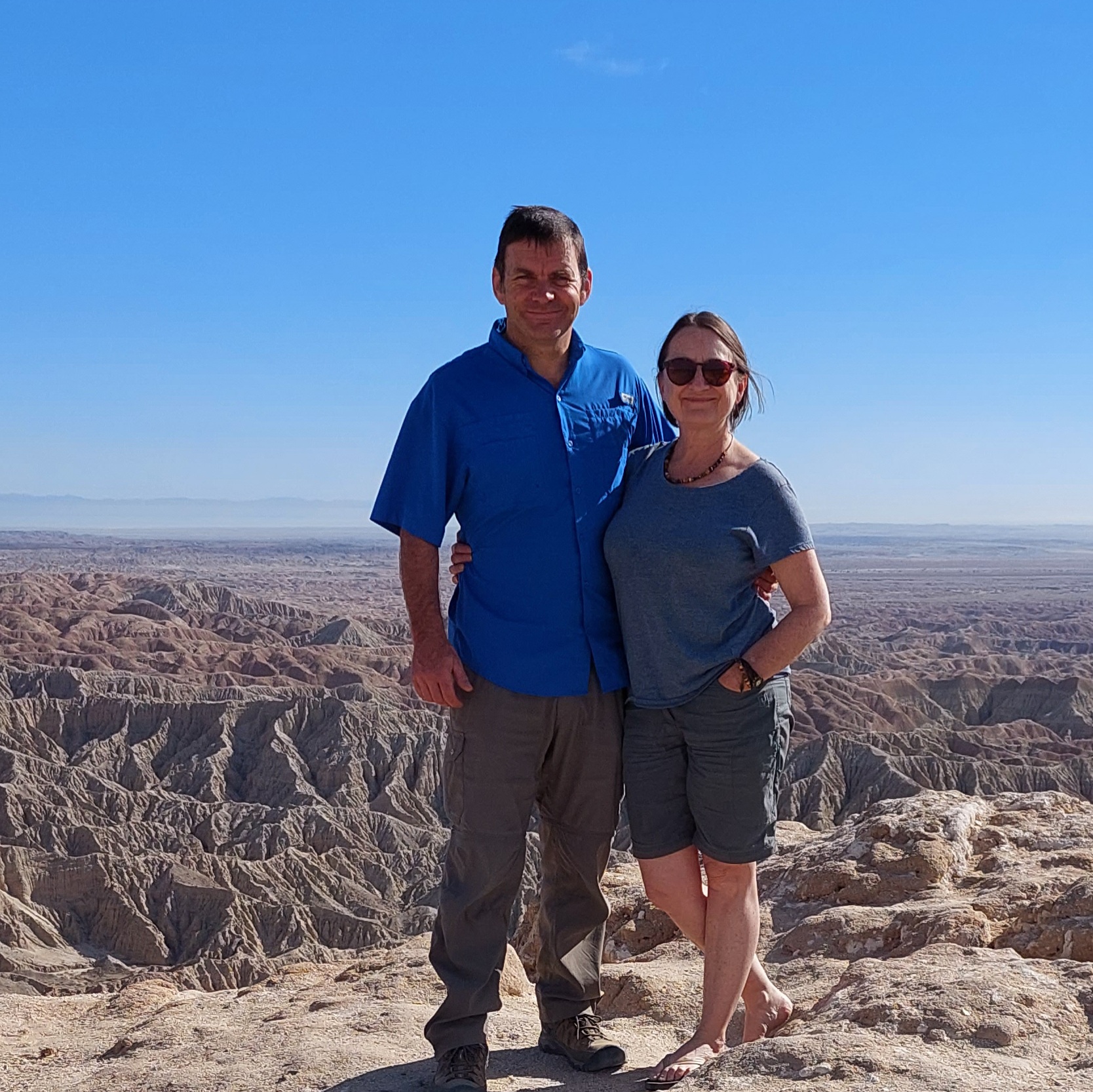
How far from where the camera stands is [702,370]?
374 cm

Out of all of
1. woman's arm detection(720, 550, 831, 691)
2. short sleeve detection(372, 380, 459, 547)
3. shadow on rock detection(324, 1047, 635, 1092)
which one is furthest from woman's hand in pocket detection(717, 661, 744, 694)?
shadow on rock detection(324, 1047, 635, 1092)

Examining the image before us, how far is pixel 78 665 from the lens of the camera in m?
59.5

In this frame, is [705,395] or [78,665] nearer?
[705,395]

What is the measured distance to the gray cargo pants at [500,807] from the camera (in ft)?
12.8

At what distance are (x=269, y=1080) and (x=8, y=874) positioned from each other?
3324cm

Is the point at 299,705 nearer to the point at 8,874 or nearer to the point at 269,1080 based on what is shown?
the point at 8,874

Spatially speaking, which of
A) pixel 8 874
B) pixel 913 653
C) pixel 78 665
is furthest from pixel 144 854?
pixel 913 653

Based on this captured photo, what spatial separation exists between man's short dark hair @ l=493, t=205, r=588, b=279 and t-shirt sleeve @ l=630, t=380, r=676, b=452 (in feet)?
1.86

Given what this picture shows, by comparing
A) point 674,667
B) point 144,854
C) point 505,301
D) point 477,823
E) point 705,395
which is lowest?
point 144,854

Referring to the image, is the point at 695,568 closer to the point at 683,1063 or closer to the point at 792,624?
the point at 792,624

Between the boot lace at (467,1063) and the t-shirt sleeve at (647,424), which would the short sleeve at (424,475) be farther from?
the boot lace at (467,1063)

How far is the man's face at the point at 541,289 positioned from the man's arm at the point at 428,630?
761 mm

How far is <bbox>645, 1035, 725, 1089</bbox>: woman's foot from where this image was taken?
375 centimetres

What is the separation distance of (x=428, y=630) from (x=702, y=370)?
1.16m
